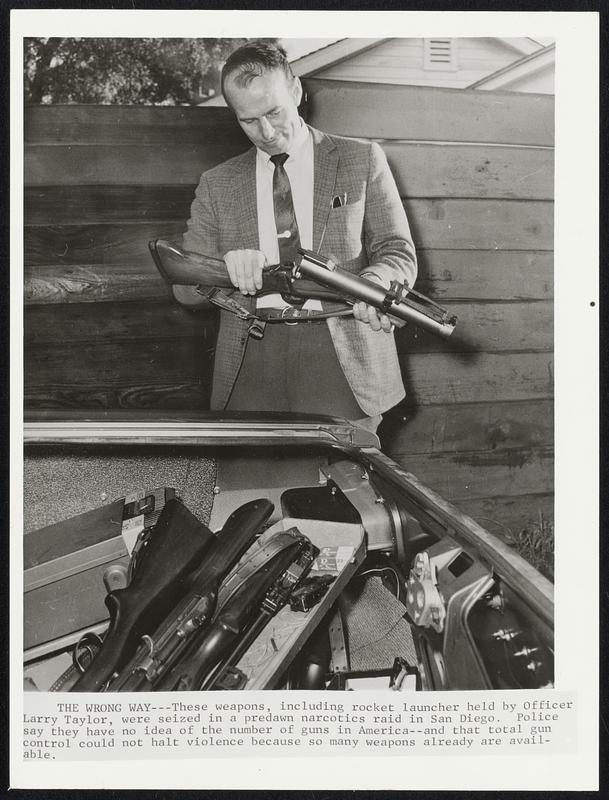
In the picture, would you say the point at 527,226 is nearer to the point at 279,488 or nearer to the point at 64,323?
the point at 279,488

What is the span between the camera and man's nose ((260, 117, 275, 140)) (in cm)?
95

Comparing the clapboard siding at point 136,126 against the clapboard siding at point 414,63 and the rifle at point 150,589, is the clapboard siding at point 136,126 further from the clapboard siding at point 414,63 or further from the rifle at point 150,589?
the rifle at point 150,589

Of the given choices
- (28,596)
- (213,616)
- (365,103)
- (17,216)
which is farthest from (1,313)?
(365,103)

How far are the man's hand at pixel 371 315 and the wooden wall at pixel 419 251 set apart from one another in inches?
2.7

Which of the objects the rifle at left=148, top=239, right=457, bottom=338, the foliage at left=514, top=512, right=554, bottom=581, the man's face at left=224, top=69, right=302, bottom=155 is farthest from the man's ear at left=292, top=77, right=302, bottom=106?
the foliage at left=514, top=512, right=554, bottom=581

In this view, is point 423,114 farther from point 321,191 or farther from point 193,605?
point 193,605

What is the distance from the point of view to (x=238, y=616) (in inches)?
24.9

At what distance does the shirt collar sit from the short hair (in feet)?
0.25

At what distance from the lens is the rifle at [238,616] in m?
0.62

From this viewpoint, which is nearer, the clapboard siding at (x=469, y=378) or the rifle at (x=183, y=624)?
the rifle at (x=183, y=624)

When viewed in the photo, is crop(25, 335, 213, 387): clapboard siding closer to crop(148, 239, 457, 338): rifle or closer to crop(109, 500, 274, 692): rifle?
crop(148, 239, 457, 338): rifle

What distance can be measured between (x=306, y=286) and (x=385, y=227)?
7.2 inches
